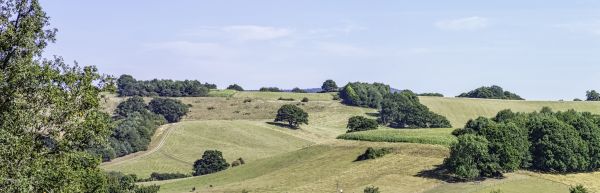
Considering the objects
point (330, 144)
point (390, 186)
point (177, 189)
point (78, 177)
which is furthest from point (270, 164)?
point (78, 177)

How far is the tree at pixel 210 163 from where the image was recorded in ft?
488

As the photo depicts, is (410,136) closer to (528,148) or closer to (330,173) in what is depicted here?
(330,173)

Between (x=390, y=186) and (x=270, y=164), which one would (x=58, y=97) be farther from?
(x=270, y=164)

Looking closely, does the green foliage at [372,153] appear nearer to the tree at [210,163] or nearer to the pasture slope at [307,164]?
the pasture slope at [307,164]

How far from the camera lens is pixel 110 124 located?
3028 cm

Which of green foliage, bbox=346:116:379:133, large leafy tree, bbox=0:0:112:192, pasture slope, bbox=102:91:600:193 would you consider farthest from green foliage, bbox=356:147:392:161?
large leafy tree, bbox=0:0:112:192

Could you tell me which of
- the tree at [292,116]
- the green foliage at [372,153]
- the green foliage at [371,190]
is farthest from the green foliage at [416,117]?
the green foliage at [371,190]

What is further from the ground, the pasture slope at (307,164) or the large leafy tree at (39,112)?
the large leafy tree at (39,112)

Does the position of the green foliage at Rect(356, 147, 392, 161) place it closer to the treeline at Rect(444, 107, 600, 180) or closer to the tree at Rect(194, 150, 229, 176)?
the treeline at Rect(444, 107, 600, 180)

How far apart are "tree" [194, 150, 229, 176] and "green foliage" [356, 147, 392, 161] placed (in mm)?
45866

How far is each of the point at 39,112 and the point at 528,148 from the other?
293ft

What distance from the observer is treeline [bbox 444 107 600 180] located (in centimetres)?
9575

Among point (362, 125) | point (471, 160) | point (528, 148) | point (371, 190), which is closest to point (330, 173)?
point (371, 190)

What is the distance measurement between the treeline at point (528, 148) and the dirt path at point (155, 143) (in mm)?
85850
